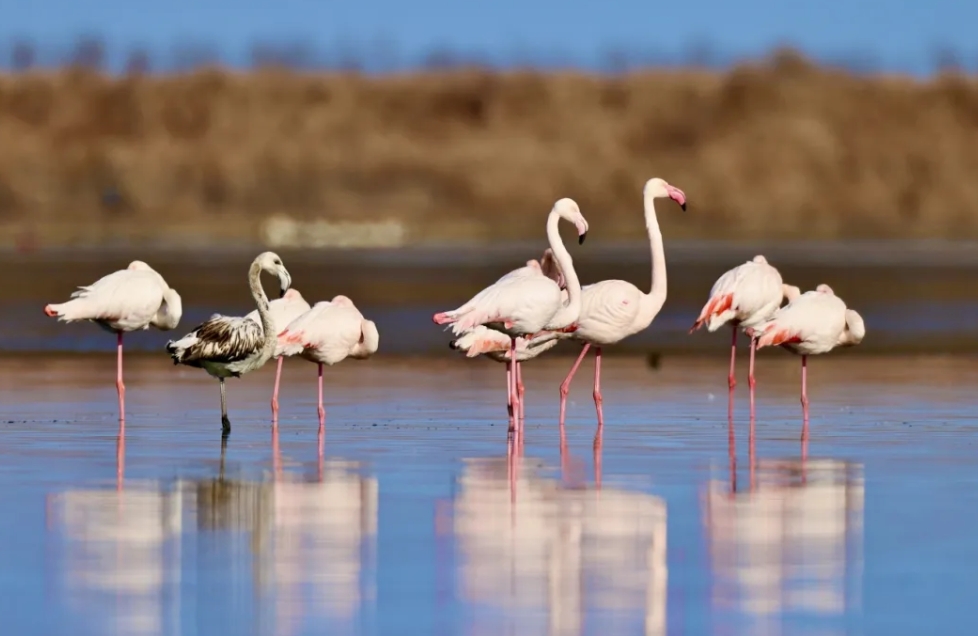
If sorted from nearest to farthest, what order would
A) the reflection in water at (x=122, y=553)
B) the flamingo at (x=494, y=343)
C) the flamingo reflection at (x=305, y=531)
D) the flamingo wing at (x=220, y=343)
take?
the reflection in water at (x=122, y=553)
the flamingo reflection at (x=305, y=531)
the flamingo wing at (x=220, y=343)
the flamingo at (x=494, y=343)

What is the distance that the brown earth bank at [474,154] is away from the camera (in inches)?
3588

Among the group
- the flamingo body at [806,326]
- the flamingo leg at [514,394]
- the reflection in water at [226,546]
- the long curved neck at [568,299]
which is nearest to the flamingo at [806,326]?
the flamingo body at [806,326]

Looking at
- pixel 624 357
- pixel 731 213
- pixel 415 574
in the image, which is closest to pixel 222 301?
pixel 624 357

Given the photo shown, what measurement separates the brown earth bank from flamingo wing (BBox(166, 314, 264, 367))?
2570 inches

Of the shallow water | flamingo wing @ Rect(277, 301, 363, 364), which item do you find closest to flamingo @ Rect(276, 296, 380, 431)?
flamingo wing @ Rect(277, 301, 363, 364)

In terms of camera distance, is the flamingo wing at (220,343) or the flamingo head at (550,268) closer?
the flamingo wing at (220,343)

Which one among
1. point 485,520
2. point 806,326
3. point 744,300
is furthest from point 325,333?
point 485,520

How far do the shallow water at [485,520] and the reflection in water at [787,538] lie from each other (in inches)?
0.9

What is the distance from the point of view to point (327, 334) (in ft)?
52.6

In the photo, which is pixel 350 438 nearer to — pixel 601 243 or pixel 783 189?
pixel 601 243

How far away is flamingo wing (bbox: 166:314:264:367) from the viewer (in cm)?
1500

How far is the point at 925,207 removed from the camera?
3797 inches

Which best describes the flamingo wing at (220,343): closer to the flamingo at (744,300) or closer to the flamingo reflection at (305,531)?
the flamingo reflection at (305,531)

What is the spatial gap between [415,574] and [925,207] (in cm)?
9010
